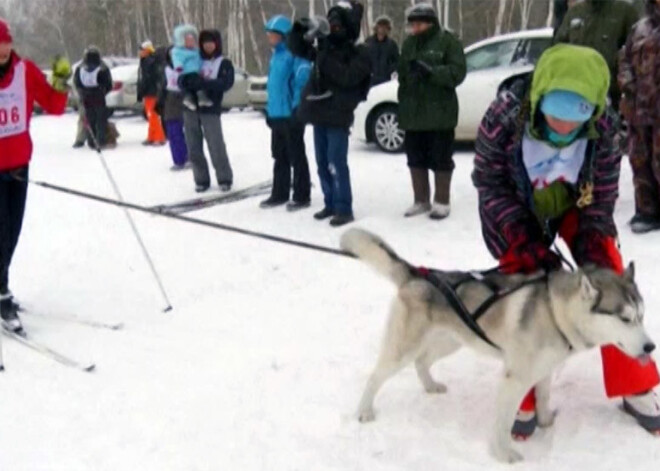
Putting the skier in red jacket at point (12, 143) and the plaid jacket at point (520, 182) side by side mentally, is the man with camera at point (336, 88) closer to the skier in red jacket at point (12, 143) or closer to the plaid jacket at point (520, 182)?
the skier in red jacket at point (12, 143)

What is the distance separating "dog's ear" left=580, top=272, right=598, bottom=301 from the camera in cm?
255

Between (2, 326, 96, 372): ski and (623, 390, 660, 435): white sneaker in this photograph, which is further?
(2, 326, 96, 372): ski

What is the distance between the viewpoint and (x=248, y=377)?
3.76m

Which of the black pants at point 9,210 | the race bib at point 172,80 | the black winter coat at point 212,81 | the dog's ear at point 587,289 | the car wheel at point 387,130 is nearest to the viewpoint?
the dog's ear at point 587,289

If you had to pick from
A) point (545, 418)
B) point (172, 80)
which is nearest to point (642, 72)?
point (545, 418)

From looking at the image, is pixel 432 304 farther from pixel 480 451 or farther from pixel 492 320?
pixel 480 451

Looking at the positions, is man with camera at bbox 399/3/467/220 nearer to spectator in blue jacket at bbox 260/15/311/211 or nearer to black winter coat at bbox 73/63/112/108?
spectator in blue jacket at bbox 260/15/311/211

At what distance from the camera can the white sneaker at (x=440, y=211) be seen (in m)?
6.34

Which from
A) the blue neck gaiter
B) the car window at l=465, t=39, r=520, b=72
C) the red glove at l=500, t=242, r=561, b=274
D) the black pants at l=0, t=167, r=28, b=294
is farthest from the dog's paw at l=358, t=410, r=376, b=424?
the car window at l=465, t=39, r=520, b=72

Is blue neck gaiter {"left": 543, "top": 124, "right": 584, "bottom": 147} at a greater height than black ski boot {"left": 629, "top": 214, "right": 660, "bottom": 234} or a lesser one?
greater

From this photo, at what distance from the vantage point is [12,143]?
436 cm

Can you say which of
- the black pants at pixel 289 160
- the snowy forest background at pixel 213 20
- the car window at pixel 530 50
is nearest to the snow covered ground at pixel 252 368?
the black pants at pixel 289 160

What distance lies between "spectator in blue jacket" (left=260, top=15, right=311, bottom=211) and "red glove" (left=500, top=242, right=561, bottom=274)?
4053 millimetres

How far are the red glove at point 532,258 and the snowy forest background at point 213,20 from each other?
2078 cm
